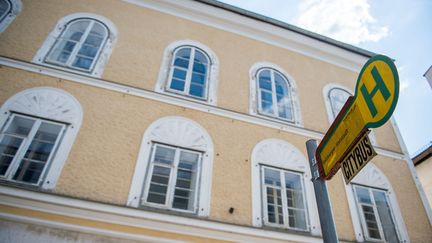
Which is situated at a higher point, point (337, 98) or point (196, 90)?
point (337, 98)

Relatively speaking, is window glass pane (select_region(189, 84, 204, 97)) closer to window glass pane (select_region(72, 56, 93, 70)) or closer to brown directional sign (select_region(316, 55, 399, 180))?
window glass pane (select_region(72, 56, 93, 70))

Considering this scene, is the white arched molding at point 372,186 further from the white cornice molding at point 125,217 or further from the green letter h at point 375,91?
the green letter h at point 375,91

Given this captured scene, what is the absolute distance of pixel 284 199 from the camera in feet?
22.6

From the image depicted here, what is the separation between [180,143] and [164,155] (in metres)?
0.49

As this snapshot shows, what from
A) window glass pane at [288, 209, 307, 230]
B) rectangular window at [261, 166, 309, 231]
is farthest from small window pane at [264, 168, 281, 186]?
window glass pane at [288, 209, 307, 230]

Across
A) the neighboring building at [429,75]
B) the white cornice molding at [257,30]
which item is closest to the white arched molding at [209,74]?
the white cornice molding at [257,30]

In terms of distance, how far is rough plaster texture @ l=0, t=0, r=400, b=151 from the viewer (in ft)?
25.4

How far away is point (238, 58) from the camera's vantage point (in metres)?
9.61

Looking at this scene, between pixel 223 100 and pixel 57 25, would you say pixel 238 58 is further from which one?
pixel 57 25

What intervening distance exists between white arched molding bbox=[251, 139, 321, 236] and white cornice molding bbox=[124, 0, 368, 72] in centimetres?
466

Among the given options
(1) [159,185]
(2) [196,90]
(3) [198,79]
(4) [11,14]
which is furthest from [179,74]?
(4) [11,14]

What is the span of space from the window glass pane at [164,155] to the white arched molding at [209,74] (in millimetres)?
1656

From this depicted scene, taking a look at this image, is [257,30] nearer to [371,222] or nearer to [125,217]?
[371,222]

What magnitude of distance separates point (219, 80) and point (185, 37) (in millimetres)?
2022
